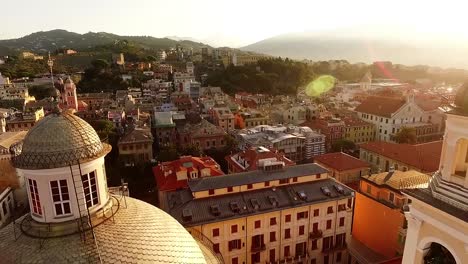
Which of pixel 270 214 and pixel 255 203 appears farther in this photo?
pixel 255 203

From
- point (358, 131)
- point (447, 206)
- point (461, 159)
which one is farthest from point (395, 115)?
point (447, 206)

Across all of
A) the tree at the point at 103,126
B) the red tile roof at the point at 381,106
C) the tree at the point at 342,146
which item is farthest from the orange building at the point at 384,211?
the tree at the point at 103,126

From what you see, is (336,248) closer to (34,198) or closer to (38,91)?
(34,198)

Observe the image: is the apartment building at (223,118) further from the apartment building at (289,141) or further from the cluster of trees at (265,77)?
the cluster of trees at (265,77)

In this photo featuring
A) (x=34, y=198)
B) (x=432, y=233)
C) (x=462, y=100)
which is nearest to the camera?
(x=462, y=100)

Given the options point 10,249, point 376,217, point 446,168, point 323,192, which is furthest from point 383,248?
point 10,249

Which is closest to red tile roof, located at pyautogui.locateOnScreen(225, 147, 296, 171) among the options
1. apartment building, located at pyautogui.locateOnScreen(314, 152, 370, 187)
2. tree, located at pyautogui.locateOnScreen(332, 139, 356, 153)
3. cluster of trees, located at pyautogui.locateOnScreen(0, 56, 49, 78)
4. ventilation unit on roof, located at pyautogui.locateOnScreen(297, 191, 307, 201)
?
apartment building, located at pyautogui.locateOnScreen(314, 152, 370, 187)
